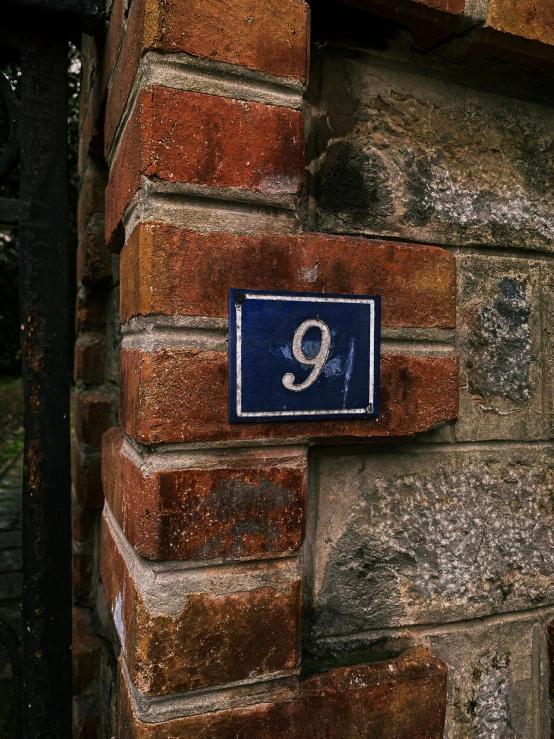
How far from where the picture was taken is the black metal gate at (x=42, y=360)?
1271 mm

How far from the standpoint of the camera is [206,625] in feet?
2.82

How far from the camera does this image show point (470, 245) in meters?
1.10

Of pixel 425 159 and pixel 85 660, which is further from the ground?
pixel 425 159

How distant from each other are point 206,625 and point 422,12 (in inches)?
41.0

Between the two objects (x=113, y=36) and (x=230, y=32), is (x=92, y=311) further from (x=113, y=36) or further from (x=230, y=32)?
(x=230, y=32)

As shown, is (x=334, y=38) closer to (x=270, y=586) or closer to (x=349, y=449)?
(x=349, y=449)

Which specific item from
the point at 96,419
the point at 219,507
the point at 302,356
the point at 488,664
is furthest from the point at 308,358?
the point at 96,419

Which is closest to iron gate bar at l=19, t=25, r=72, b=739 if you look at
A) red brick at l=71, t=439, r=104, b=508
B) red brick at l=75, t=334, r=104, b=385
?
red brick at l=71, t=439, r=104, b=508

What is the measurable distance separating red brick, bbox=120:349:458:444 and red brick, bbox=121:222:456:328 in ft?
0.24

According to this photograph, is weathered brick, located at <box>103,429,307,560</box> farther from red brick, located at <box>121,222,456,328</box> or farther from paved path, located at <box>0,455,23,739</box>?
paved path, located at <box>0,455,23,739</box>

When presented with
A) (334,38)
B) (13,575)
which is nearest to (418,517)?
(334,38)

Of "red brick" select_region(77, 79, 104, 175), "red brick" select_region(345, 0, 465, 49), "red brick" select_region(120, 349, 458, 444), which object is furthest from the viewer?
"red brick" select_region(77, 79, 104, 175)

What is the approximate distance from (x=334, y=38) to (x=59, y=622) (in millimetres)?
1322

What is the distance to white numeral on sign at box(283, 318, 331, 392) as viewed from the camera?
0.89 m
